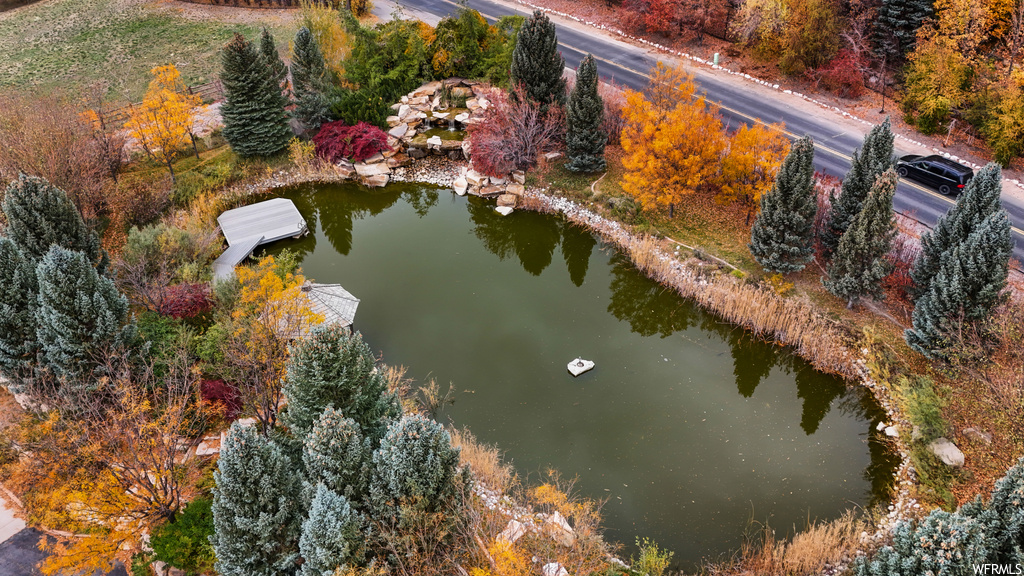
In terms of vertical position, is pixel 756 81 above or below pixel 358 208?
above

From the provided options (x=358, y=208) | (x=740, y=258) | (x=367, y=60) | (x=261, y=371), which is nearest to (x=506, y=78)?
(x=367, y=60)

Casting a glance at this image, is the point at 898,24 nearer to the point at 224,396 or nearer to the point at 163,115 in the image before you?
the point at 163,115

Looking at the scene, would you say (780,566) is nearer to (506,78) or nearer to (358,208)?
(358,208)

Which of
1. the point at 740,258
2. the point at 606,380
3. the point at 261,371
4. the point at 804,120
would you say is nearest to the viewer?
the point at 261,371

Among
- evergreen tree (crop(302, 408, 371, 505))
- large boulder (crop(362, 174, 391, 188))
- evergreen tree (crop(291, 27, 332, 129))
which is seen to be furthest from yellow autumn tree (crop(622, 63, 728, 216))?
evergreen tree (crop(302, 408, 371, 505))

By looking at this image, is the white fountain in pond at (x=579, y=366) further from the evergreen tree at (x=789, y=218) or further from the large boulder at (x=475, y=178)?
the large boulder at (x=475, y=178)

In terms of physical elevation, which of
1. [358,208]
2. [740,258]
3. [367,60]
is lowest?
[358,208]
